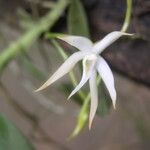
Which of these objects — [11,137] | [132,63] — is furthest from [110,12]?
[11,137]

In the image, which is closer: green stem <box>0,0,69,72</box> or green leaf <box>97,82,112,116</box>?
green leaf <box>97,82,112,116</box>

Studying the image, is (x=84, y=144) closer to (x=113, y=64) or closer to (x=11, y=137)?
(x=113, y=64)

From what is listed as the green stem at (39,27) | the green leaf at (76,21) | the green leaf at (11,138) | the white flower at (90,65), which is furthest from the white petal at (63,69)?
the green stem at (39,27)

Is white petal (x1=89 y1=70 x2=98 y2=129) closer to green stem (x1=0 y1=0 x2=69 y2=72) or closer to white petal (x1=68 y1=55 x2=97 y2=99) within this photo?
Result: white petal (x1=68 y1=55 x2=97 y2=99)

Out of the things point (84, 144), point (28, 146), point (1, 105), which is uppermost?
point (28, 146)

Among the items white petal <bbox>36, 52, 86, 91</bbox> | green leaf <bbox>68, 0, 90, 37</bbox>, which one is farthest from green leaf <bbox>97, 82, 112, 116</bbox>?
white petal <bbox>36, 52, 86, 91</bbox>
